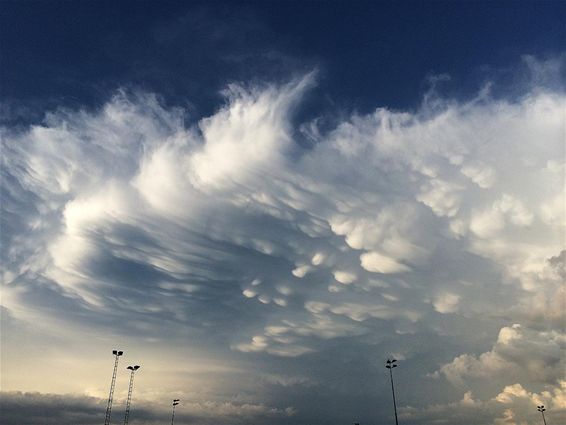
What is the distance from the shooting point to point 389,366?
9700 centimetres

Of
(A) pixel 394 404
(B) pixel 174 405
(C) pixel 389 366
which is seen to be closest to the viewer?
(A) pixel 394 404

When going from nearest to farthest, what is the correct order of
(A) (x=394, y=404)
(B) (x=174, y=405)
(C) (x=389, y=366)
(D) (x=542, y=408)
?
(A) (x=394, y=404) → (C) (x=389, y=366) → (B) (x=174, y=405) → (D) (x=542, y=408)

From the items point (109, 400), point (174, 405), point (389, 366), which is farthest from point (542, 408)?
point (109, 400)

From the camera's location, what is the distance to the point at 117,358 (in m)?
100

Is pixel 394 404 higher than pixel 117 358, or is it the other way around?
pixel 117 358

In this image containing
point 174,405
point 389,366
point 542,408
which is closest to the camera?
point 389,366

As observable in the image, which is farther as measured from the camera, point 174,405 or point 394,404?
point 174,405

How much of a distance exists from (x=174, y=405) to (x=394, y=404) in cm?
7232

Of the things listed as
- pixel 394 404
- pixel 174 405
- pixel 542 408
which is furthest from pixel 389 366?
pixel 542 408

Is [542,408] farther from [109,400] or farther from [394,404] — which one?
[109,400]

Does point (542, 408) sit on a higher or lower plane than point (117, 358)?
lower

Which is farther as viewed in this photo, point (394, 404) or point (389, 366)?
point (389, 366)

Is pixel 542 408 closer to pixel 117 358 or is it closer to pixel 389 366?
pixel 389 366

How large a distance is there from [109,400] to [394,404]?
60.3 metres
